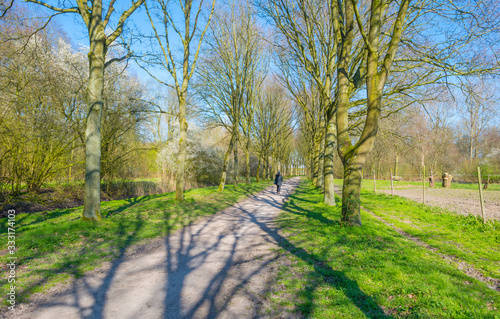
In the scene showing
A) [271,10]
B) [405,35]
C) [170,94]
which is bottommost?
[405,35]

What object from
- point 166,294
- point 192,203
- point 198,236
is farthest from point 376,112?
point 192,203

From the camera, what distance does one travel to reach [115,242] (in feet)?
17.4

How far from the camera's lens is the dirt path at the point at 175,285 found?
2.82 m

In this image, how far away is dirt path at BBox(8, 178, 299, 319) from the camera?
2.82 meters

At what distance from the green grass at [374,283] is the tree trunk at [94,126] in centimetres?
535

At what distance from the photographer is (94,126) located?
6441 millimetres

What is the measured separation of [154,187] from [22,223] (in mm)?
11319

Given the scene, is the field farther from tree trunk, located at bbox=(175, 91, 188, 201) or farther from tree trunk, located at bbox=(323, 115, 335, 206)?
tree trunk, located at bbox=(175, 91, 188, 201)

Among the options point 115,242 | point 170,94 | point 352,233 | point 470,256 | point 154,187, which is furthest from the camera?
point 170,94

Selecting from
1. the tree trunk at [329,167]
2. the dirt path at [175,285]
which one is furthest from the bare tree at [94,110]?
the tree trunk at [329,167]

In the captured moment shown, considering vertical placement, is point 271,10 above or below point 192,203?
above

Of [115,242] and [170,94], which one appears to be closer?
[115,242]

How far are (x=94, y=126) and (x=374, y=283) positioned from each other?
24.7 ft

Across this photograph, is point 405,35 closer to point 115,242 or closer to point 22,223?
point 115,242
